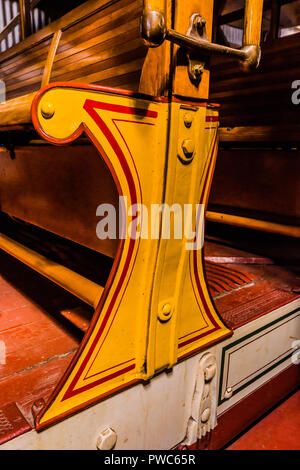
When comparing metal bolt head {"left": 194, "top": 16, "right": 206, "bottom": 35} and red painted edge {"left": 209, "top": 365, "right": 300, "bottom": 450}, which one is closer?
metal bolt head {"left": 194, "top": 16, "right": 206, "bottom": 35}

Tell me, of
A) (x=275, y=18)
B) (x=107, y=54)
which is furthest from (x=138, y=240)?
(x=275, y=18)

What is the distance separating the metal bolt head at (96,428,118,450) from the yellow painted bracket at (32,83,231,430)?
14 cm

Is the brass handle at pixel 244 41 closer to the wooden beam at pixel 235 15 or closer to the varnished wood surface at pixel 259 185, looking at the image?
the varnished wood surface at pixel 259 185

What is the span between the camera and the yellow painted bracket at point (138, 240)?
2.72ft

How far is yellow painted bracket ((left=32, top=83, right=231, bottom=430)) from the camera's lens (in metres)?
0.83

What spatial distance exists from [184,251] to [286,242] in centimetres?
154

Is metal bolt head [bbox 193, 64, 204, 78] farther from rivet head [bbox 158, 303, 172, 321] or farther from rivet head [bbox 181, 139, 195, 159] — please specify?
rivet head [bbox 158, 303, 172, 321]

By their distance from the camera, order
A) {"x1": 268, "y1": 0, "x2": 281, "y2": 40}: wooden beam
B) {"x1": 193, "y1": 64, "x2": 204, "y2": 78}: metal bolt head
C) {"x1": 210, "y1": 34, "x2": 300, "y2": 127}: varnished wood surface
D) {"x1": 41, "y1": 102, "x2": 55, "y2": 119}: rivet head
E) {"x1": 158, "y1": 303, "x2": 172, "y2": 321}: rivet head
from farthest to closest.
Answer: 1. {"x1": 268, "y1": 0, "x2": 281, "y2": 40}: wooden beam
2. {"x1": 210, "y1": 34, "x2": 300, "y2": 127}: varnished wood surface
3. {"x1": 158, "y1": 303, "x2": 172, "y2": 321}: rivet head
4. {"x1": 193, "y1": 64, "x2": 204, "y2": 78}: metal bolt head
5. {"x1": 41, "y1": 102, "x2": 55, "y2": 119}: rivet head

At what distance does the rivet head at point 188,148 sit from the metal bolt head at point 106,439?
34.2 inches

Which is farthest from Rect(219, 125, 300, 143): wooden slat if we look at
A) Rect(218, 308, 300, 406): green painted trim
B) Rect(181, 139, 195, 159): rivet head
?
Rect(181, 139, 195, 159): rivet head

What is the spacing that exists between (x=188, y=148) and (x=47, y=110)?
424mm

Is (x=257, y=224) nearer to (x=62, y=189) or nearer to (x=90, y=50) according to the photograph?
(x=62, y=189)

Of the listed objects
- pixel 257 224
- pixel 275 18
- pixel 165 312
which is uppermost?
pixel 275 18

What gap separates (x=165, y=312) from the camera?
110 centimetres
